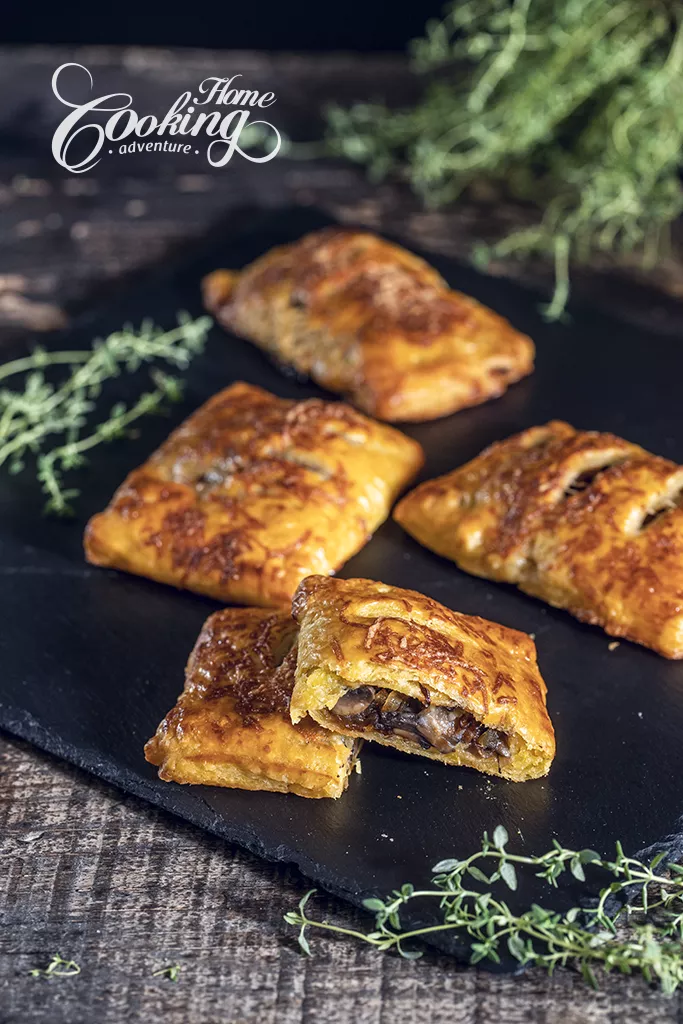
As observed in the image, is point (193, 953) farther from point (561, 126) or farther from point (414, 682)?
point (561, 126)

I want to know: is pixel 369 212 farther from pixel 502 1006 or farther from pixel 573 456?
pixel 502 1006

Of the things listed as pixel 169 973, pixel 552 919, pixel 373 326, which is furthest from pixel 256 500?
pixel 552 919

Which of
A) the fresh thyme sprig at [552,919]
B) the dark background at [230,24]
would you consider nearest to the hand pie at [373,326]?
the fresh thyme sprig at [552,919]

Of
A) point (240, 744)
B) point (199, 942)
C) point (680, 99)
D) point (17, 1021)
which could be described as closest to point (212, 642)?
point (240, 744)

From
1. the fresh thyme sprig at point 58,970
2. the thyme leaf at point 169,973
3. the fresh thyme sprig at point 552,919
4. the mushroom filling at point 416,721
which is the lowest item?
the fresh thyme sprig at point 58,970

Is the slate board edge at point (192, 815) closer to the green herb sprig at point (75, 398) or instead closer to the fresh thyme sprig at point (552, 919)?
the fresh thyme sprig at point (552, 919)

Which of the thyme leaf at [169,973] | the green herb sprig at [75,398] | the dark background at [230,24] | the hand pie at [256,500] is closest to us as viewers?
the thyme leaf at [169,973]
